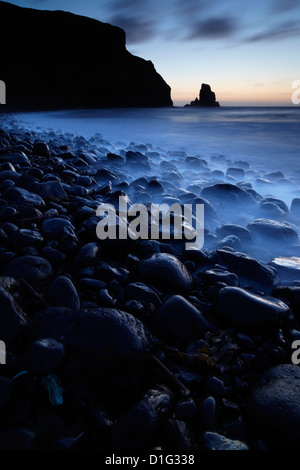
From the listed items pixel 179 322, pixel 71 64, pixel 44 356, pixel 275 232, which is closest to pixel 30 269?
pixel 44 356

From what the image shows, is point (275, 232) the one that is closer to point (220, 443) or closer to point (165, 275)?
point (165, 275)

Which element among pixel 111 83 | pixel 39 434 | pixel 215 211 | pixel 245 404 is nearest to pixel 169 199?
pixel 215 211

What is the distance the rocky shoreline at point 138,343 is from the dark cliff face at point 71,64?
53090 millimetres

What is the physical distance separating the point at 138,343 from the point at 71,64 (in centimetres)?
7615

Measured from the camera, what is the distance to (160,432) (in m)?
1.00

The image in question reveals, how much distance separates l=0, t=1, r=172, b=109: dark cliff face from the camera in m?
52.2

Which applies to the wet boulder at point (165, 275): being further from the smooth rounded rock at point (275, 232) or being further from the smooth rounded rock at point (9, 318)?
the smooth rounded rock at point (275, 232)

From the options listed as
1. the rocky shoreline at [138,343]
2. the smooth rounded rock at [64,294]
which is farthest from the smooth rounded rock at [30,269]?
the smooth rounded rock at [64,294]

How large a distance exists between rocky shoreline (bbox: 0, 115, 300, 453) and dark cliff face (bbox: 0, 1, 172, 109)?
53.1 metres

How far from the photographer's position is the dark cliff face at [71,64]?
2057 inches

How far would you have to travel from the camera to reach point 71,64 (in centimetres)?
6256

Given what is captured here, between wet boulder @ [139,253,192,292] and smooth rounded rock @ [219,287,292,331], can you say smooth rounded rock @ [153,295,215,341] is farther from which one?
wet boulder @ [139,253,192,292]
